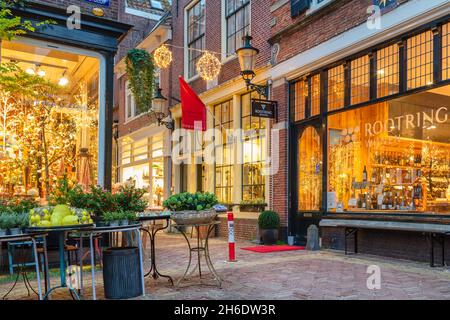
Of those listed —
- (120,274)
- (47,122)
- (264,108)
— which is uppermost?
(264,108)

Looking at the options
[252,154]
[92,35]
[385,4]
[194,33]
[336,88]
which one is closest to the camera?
[385,4]

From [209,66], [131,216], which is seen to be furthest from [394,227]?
[209,66]

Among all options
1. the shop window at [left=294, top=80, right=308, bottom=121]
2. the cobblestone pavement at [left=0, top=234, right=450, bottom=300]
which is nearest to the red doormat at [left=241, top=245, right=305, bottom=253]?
the cobblestone pavement at [left=0, top=234, right=450, bottom=300]

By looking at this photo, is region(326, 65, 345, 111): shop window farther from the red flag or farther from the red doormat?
the red flag

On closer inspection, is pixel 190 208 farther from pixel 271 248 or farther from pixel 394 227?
pixel 271 248

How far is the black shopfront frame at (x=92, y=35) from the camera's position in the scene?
875 cm

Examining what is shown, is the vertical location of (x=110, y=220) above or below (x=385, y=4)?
below

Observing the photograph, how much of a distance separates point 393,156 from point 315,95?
8.58 ft

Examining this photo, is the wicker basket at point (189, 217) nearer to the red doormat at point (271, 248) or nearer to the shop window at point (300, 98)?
the red doormat at point (271, 248)

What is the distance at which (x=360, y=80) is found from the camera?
9.65 metres

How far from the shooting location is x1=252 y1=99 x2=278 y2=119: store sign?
1123 centimetres

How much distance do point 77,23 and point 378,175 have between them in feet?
22.0

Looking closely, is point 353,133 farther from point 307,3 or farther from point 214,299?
point 214,299

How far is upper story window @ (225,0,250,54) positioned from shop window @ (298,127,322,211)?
13.2 ft
